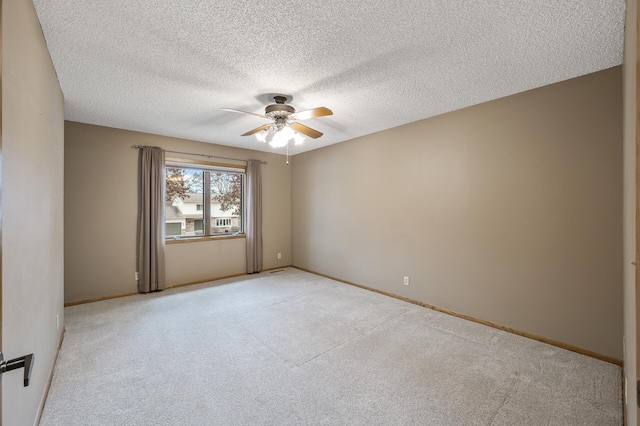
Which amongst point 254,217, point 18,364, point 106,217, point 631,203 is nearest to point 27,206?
point 18,364

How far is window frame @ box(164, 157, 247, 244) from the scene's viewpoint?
473 cm

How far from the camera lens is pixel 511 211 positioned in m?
2.97

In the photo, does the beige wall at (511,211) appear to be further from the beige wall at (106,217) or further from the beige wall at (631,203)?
the beige wall at (106,217)

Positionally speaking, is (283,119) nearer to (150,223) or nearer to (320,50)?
(320,50)

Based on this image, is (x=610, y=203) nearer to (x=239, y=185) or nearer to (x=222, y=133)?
(x=222, y=133)

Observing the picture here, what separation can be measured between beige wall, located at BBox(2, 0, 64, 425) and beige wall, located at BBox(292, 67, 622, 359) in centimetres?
371

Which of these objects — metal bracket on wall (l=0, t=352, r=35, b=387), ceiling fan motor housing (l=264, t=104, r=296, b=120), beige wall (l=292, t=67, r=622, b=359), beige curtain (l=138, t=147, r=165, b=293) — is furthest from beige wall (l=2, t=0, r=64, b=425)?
beige wall (l=292, t=67, r=622, b=359)

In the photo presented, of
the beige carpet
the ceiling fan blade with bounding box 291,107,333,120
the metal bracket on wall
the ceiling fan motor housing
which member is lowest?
the beige carpet

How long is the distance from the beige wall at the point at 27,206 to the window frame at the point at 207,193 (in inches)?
93.0

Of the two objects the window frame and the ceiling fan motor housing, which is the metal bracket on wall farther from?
the window frame

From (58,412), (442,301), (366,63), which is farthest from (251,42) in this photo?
(442,301)

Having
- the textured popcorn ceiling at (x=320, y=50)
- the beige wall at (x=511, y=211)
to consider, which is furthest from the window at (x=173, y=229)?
the beige wall at (x=511, y=211)

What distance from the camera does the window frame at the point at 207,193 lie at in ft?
15.5

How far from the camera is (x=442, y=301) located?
3.57 meters
